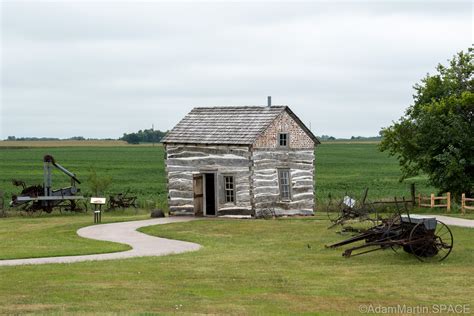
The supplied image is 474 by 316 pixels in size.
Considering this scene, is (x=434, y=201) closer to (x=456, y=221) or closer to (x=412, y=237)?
(x=456, y=221)

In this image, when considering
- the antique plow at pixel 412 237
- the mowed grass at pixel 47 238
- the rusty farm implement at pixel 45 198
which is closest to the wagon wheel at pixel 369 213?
the antique plow at pixel 412 237

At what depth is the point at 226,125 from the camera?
39.2 m

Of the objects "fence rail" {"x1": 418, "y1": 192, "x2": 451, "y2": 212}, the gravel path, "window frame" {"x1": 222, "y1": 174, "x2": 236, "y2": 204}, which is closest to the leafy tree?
"fence rail" {"x1": 418, "y1": 192, "x2": 451, "y2": 212}

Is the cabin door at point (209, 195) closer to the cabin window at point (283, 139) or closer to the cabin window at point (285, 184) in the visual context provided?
the cabin window at point (285, 184)

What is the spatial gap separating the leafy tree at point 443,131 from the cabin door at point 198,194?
39.2 feet

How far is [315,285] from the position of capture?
18.6 meters

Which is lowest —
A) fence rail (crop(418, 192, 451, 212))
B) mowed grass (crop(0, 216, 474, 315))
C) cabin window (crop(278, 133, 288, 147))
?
mowed grass (crop(0, 216, 474, 315))

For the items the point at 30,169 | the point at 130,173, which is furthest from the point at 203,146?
the point at 30,169

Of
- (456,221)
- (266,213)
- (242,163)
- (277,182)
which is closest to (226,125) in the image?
(242,163)

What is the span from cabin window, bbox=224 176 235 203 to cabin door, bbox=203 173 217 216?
840mm

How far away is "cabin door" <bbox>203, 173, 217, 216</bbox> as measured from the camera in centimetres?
3869

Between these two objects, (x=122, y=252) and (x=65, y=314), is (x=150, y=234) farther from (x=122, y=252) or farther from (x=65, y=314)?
(x=65, y=314)

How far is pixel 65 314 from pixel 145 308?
1.49 metres

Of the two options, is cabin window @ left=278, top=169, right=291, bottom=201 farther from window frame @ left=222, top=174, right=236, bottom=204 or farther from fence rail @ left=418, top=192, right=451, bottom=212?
Result: fence rail @ left=418, top=192, right=451, bottom=212
